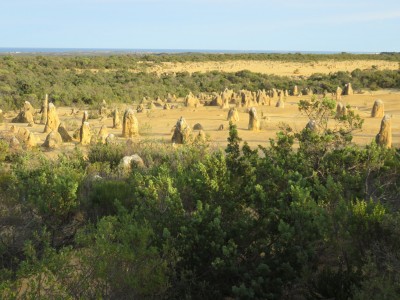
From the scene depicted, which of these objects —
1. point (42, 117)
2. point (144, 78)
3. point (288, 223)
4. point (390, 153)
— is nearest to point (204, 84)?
point (144, 78)

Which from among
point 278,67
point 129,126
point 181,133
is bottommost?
point 129,126

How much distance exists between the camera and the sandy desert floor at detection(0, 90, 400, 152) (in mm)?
14220

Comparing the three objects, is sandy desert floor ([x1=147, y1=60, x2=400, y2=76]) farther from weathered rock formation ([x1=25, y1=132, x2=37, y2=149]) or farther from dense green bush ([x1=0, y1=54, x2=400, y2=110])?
weathered rock formation ([x1=25, y1=132, x2=37, y2=149])

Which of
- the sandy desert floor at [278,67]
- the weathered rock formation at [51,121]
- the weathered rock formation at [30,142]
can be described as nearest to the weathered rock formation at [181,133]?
the weathered rock formation at [30,142]

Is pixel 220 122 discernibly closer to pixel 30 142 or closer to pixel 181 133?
pixel 181 133

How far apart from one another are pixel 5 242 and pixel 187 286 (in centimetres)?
257

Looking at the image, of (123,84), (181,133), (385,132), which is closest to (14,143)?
(181,133)

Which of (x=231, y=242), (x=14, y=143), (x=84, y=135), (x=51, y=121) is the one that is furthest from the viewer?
(x=51, y=121)

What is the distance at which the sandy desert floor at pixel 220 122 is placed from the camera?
1422 cm

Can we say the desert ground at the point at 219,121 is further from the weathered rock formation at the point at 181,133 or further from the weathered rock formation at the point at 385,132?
the weathered rock formation at the point at 385,132

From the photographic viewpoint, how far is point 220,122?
1773cm

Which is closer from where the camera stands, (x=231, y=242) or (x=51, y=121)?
(x=231, y=242)

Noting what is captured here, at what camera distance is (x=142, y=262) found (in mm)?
4375

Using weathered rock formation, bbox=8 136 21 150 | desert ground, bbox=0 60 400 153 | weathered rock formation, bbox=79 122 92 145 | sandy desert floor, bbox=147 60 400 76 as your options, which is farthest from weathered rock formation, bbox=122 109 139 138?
sandy desert floor, bbox=147 60 400 76
